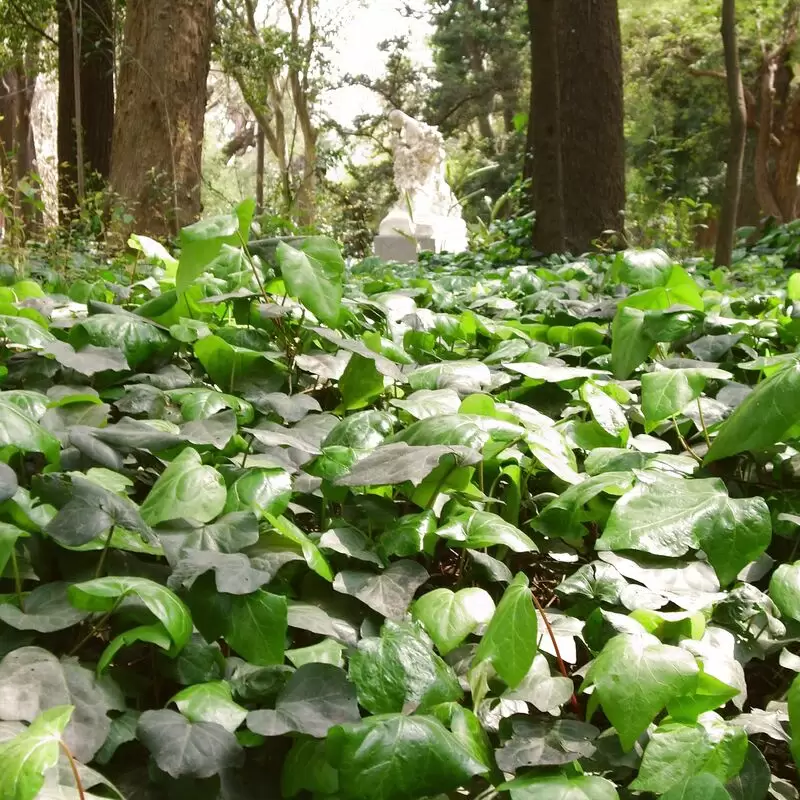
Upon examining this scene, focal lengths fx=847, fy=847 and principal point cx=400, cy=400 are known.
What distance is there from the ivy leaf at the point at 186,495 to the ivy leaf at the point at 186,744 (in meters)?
0.32

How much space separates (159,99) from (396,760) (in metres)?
6.39

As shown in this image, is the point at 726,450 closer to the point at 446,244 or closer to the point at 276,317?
the point at 276,317

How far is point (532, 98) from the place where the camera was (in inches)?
285

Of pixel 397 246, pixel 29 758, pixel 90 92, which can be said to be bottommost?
pixel 29 758

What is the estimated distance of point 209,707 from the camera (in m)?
0.95

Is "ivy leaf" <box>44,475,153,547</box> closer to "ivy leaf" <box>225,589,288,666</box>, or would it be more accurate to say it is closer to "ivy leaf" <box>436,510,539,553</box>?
"ivy leaf" <box>225,589,288,666</box>

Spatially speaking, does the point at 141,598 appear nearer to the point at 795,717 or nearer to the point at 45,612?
the point at 45,612

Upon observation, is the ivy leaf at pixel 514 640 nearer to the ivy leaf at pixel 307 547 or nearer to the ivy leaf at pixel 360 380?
the ivy leaf at pixel 307 547

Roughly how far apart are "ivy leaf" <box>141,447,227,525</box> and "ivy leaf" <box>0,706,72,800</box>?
406mm

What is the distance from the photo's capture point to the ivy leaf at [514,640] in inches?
39.3

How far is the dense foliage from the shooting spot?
0.93 m

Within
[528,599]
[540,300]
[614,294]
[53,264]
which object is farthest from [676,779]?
[53,264]

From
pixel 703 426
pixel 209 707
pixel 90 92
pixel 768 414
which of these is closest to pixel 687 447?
pixel 703 426

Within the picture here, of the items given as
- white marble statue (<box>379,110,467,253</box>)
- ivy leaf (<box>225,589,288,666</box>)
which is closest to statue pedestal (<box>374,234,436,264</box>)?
white marble statue (<box>379,110,467,253</box>)
